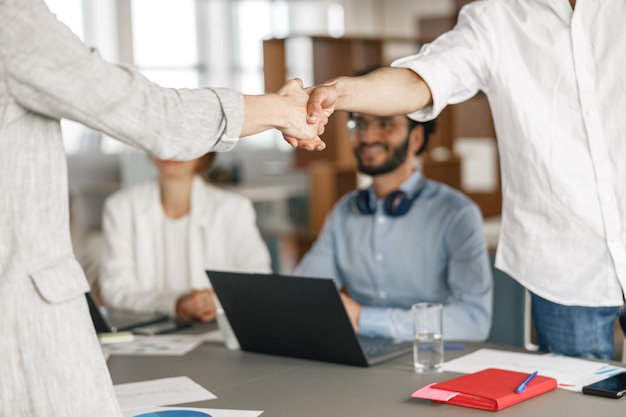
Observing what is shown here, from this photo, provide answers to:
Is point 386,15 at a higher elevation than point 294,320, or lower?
higher

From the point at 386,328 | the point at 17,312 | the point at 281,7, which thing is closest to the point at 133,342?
the point at 386,328

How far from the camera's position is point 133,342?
2.31 meters

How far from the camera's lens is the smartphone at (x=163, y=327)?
2.42 meters

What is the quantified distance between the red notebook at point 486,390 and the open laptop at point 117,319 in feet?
3.34

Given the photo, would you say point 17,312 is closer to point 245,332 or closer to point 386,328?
point 245,332

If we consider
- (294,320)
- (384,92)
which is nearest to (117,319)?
(294,320)

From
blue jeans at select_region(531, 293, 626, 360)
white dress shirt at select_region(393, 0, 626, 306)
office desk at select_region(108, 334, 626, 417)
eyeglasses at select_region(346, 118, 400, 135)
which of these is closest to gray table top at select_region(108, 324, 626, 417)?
office desk at select_region(108, 334, 626, 417)

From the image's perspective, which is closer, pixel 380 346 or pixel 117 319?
pixel 380 346

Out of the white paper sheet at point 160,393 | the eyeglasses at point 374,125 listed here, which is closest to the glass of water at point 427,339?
the white paper sheet at point 160,393

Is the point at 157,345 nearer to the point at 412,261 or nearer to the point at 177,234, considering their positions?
the point at 412,261

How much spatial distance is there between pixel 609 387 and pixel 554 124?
57cm

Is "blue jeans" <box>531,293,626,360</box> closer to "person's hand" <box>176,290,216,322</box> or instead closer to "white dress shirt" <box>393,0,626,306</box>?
"white dress shirt" <box>393,0,626,306</box>

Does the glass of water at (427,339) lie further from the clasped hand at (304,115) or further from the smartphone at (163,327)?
the smartphone at (163,327)

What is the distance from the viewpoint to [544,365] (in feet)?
6.05
